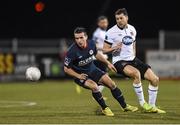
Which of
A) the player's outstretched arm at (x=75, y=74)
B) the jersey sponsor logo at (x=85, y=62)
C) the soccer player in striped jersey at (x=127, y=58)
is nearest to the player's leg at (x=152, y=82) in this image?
the soccer player in striped jersey at (x=127, y=58)

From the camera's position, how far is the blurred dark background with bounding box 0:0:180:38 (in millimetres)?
40750

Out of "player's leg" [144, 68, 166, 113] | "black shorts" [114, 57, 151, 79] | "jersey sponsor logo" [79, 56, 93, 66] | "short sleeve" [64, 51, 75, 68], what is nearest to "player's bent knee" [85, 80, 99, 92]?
"jersey sponsor logo" [79, 56, 93, 66]

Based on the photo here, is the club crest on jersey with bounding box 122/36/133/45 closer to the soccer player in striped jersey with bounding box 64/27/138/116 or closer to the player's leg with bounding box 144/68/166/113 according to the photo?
the player's leg with bounding box 144/68/166/113

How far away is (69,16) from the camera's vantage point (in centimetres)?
4184

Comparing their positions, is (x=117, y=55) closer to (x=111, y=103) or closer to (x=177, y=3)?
(x=111, y=103)

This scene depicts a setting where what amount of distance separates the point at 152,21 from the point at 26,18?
→ 28.8 feet

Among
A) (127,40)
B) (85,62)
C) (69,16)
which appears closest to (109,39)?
(127,40)

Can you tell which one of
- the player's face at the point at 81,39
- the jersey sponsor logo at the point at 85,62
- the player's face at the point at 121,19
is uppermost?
the player's face at the point at 121,19

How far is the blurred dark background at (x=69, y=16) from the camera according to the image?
40.8m

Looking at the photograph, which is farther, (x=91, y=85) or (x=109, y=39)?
(x=109, y=39)

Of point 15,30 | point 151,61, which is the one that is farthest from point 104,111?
point 15,30

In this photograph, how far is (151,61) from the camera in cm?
3269

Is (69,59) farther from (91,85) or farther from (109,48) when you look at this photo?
→ (109,48)

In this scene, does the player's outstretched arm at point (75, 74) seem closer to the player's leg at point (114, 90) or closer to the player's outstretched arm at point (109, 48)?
the player's leg at point (114, 90)
